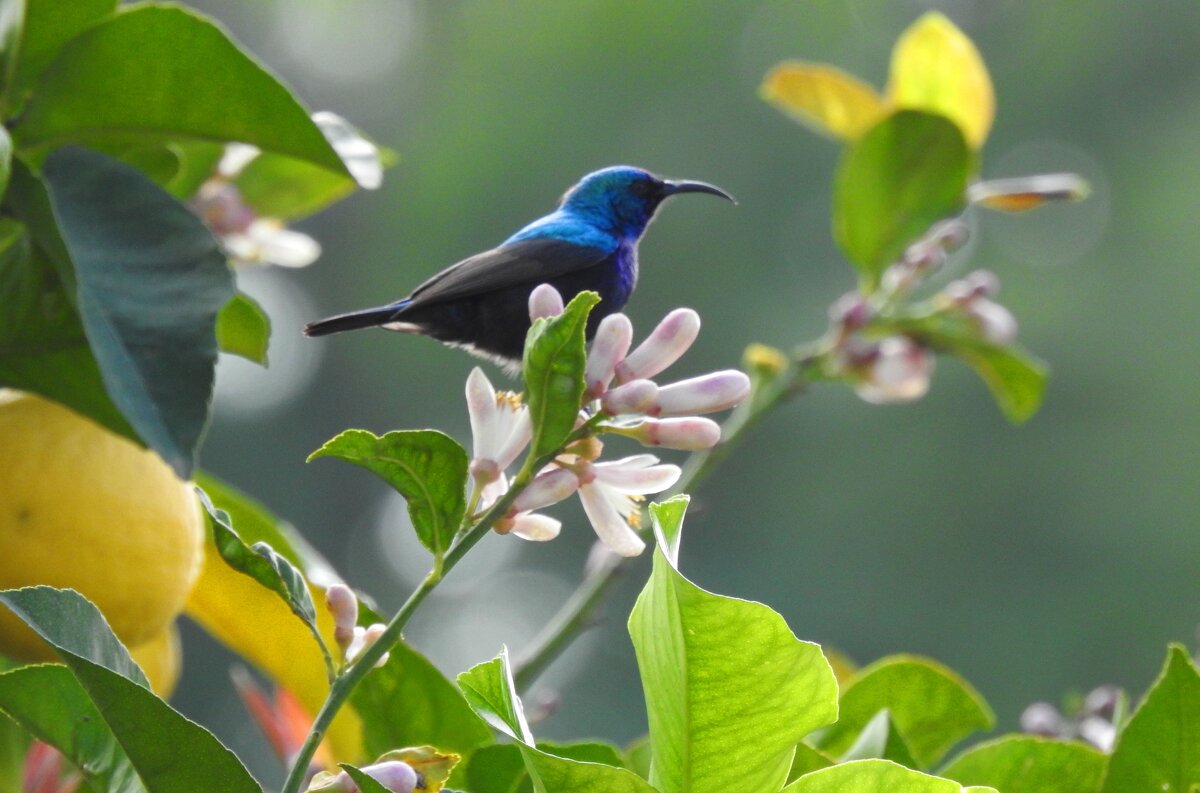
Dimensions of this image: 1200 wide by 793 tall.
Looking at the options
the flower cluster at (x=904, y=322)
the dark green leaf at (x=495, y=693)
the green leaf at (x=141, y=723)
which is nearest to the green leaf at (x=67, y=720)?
the green leaf at (x=141, y=723)

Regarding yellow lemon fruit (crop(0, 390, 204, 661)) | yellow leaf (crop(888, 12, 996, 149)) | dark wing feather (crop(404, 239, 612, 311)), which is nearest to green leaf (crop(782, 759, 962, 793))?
dark wing feather (crop(404, 239, 612, 311))

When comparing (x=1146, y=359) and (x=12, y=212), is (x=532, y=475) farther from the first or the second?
(x=1146, y=359)

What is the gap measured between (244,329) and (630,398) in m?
0.44

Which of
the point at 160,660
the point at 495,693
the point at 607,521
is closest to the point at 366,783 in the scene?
the point at 495,693

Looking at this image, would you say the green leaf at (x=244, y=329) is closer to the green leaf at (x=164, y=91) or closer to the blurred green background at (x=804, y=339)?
the green leaf at (x=164, y=91)

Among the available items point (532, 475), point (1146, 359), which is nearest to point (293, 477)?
point (1146, 359)

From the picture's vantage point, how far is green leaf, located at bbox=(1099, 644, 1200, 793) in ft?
2.45

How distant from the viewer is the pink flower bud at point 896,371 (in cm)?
141

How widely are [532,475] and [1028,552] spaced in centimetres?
788

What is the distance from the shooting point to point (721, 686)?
0.62 metres

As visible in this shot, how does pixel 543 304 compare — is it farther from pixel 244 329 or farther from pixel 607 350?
pixel 244 329

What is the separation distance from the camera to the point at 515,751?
0.74 m

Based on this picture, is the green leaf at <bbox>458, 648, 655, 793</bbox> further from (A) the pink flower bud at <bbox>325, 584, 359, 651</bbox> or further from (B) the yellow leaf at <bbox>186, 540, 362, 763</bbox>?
(B) the yellow leaf at <bbox>186, 540, 362, 763</bbox>

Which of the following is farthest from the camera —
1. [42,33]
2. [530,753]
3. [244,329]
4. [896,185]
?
[896,185]
